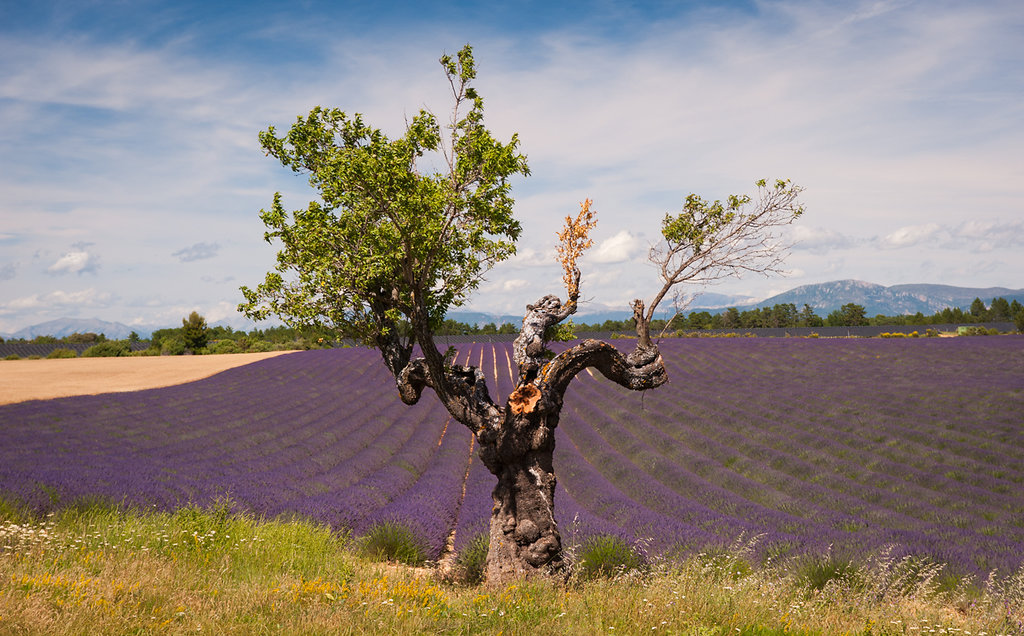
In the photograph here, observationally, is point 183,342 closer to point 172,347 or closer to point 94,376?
point 172,347

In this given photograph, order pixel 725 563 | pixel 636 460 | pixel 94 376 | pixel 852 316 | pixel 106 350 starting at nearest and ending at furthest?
1. pixel 725 563
2. pixel 636 460
3. pixel 94 376
4. pixel 106 350
5. pixel 852 316

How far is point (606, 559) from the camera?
6.09 metres

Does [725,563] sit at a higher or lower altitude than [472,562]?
higher

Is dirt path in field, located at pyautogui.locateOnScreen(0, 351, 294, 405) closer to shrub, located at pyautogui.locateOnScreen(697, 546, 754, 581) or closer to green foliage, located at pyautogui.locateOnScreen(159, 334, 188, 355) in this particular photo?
green foliage, located at pyautogui.locateOnScreen(159, 334, 188, 355)

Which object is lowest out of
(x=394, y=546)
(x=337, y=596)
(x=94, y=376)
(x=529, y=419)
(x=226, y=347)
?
(x=394, y=546)

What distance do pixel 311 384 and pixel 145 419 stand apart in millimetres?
8486

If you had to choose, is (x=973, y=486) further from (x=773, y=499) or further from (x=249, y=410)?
(x=249, y=410)

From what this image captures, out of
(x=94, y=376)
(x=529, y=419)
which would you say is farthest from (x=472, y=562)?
(x=94, y=376)

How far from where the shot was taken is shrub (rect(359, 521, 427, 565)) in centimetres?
670

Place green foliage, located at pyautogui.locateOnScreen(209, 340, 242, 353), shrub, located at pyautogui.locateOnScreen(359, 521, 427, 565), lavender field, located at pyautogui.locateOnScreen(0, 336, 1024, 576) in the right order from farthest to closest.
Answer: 1. green foliage, located at pyautogui.locateOnScreen(209, 340, 242, 353)
2. lavender field, located at pyautogui.locateOnScreen(0, 336, 1024, 576)
3. shrub, located at pyautogui.locateOnScreen(359, 521, 427, 565)

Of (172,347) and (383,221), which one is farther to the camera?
(172,347)

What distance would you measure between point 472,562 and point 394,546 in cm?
94

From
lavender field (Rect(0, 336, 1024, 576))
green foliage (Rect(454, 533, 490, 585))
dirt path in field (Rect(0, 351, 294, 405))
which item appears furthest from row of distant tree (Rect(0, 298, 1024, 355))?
green foliage (Rect(454, 533, 490, 585))

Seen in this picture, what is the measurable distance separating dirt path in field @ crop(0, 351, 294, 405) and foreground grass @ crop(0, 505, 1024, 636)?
17649 millimetres
